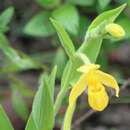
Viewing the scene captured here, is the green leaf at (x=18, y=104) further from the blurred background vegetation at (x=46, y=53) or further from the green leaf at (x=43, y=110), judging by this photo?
the green leaf at (x=43, y=110)

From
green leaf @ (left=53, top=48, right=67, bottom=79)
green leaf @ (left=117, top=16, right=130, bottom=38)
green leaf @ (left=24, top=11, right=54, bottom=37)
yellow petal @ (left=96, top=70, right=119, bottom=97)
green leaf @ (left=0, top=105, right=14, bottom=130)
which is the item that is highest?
yellow petal @ (left=96, top=70, right=119, bottom=97)

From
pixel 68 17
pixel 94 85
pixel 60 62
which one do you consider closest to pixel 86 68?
pixel 94 85

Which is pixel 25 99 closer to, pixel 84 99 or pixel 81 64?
pixel 84 99

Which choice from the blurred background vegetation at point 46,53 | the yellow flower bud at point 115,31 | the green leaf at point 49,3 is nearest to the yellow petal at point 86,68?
the yellow flower bud at point 115,31

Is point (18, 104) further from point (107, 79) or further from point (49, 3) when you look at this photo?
point (107, 79)

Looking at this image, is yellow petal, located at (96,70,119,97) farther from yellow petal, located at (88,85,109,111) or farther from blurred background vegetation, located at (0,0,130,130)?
blurred background vegetation, located at (0,0,130,130)

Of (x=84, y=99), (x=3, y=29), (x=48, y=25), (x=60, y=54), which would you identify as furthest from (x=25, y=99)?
(x=3, y=29)

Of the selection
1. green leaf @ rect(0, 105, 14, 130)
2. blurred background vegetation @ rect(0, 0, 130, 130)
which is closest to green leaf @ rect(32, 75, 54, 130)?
green leaf @ rect(0, 105, 14, 130)
